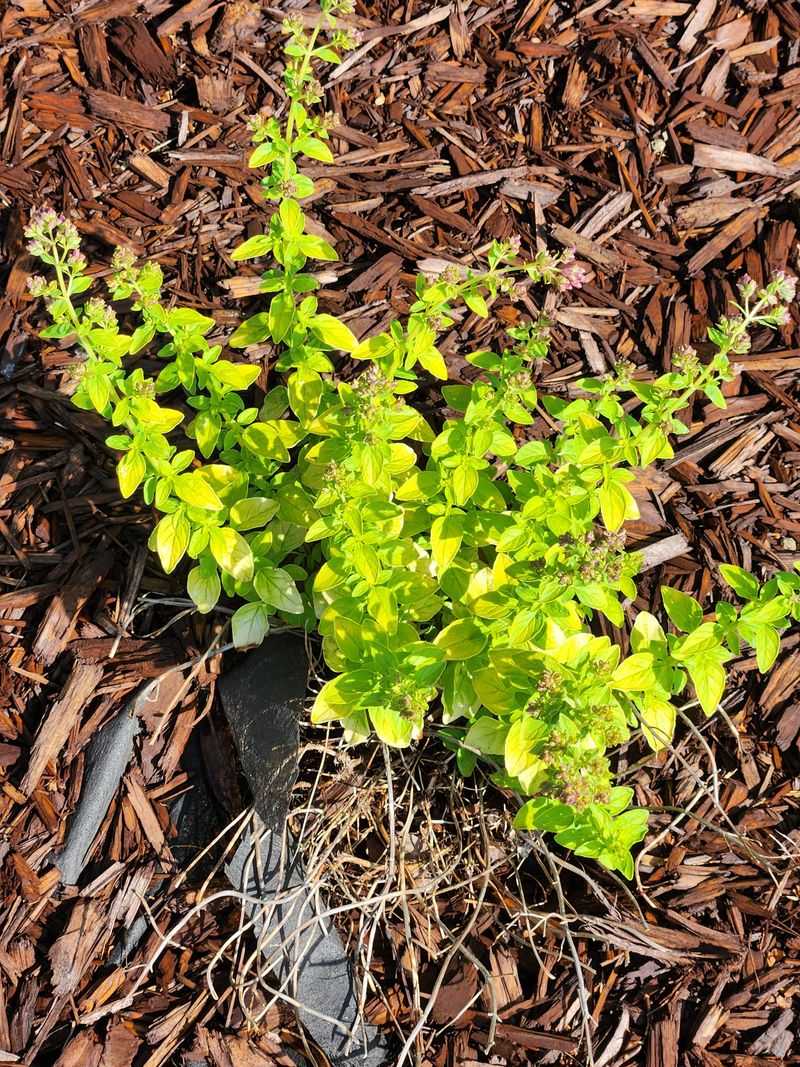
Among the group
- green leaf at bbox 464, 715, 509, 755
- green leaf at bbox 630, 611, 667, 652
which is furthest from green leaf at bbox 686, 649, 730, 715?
green leaf at bbox 464, 715, 509, 755

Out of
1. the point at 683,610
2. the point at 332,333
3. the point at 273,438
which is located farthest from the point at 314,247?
the point at 683,610

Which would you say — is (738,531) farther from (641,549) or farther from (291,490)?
(291,490)

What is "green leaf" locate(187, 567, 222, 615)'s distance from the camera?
2.80m

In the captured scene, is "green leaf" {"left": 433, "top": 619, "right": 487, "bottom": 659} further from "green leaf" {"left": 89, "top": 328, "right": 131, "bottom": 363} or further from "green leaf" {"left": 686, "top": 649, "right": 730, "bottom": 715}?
"green leaf" {"left": 89, "top": 328, "right": 131, "bottom": 363}

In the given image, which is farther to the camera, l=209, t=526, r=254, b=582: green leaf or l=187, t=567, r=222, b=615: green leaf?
l=187, t=567, r=222, b=615: green leaf

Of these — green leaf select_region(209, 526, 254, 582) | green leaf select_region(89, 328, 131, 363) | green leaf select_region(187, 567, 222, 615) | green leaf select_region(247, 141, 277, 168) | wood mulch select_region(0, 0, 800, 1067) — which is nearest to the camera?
green leaf select_region(89, 328, 131, 363)

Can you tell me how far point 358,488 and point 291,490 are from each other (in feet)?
1.60

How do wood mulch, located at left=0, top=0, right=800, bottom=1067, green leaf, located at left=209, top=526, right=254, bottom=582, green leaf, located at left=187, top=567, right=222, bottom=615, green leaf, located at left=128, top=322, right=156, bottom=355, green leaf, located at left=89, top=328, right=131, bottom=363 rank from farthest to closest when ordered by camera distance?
wood mulch, located at left=0, top=0, right=800, bottom=1067 < green leaf, located at left=187, top=567, right=222, bottom=615 < green leaf, located at left=209, top=526, right=254, bottom=582 < green leaf, located at left=128, top=322, right=156, bottom=355 < green leaf, located at left=89, top=328, right=131, bottom=363

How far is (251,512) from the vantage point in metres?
2.81

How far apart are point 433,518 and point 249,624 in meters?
0.61

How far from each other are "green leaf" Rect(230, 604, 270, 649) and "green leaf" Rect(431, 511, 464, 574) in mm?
552

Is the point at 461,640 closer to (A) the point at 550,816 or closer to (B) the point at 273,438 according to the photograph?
(A) the point at 550,816

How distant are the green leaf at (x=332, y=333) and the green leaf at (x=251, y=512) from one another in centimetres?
48

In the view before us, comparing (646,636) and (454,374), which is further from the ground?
(454,374)
